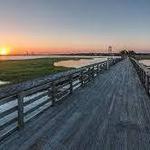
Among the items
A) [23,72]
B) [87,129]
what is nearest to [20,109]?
[87,129]

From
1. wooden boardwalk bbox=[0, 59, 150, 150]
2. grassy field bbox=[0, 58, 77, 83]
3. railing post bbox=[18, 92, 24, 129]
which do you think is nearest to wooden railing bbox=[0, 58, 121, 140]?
railing post bbox=[18, 92, 24, 129]

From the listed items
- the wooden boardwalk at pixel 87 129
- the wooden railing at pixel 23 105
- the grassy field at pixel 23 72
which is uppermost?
the wooden railing at pixel 23 105

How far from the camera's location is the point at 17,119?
7.20 m

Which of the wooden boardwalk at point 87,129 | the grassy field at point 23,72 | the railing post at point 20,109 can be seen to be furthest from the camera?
the grassy field at point 23,72

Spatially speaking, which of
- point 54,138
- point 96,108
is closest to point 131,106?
point 96,108

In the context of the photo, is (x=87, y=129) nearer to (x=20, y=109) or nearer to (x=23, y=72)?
(x=20, y=109)

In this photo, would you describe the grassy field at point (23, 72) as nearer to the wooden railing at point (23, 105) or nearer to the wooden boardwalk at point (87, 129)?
the wooden railing at point (23, 105)

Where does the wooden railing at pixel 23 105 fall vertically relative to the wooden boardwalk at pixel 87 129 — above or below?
above

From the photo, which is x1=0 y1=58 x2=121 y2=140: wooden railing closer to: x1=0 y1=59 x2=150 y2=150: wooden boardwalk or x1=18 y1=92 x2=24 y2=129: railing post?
x1=18 y1=92 x2=24 y2=129: railing post

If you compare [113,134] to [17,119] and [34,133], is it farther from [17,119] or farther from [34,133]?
[17,119]

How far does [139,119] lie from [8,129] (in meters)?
4.34

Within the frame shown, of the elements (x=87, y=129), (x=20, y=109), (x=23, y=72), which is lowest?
(x=23, y=72)

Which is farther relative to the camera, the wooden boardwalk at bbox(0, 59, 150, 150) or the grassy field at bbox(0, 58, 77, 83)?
the grassy field at bbox(0, 58, 77, 83)

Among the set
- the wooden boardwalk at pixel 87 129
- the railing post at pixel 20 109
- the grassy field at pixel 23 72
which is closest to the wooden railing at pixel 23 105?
the railing post at pixel 20 109
